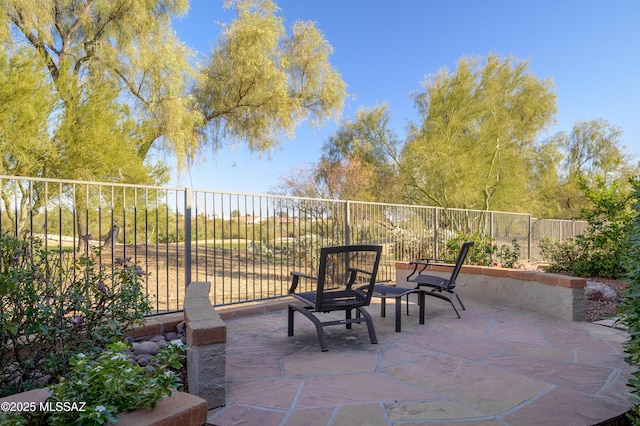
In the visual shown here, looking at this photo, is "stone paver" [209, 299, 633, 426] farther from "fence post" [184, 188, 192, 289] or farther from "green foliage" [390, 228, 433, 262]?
"green foliage" [390, 228, 433, 262]

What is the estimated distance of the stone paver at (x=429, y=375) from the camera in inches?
83.4

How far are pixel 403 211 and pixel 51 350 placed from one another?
6.62m

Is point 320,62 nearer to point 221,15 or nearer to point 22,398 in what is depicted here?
point 221,15

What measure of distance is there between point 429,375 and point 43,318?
2.57 metres

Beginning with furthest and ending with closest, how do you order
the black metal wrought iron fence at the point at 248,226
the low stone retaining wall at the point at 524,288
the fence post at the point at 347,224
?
the fence post at the point at 347,224, the black metal wrought iron fence at the point at 248,226, the low stone retaining wall at the point at 524,288

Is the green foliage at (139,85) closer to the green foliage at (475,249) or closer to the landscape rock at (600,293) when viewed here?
the green foliage at (475,249)

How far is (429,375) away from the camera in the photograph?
2.73 metres

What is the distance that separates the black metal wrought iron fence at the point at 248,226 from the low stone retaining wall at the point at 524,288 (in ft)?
4.37

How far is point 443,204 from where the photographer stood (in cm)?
1583

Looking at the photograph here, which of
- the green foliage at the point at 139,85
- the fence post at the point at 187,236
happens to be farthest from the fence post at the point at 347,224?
the green foliage at the point at 139,85

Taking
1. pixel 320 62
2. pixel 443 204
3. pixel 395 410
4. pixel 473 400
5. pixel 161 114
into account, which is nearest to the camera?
pixel 395 410

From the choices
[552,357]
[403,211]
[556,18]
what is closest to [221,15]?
[403,211]

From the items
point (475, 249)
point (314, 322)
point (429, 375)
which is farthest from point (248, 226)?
point (475, 249)

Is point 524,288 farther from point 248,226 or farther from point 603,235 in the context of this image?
point 248,226
